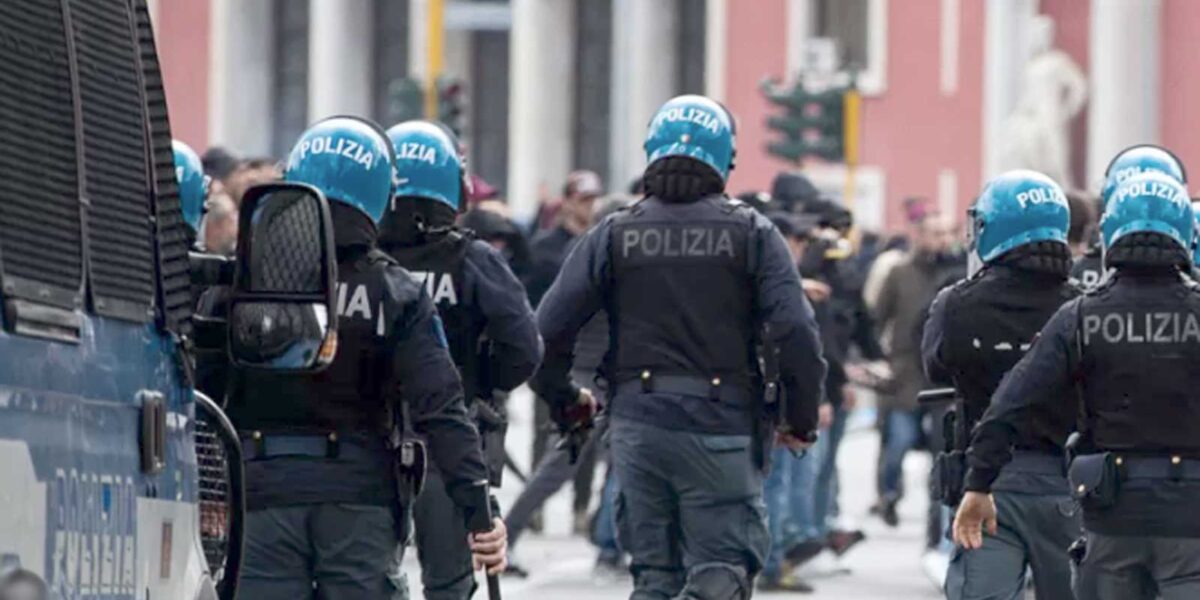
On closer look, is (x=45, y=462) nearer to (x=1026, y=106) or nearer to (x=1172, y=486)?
(x=1172, y=486)

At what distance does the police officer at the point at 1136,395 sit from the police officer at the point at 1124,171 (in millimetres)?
1999

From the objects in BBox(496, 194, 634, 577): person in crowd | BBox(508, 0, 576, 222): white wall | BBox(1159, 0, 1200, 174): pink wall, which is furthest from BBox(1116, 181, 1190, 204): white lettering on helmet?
BBox(508, 0, 576, 222): white wall

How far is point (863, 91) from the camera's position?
6925 cm

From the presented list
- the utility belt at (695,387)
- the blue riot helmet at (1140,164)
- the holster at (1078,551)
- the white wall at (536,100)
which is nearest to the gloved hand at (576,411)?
the utility belt at (695,387)

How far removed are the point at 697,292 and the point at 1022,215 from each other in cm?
111

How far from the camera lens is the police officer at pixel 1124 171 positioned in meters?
12.1

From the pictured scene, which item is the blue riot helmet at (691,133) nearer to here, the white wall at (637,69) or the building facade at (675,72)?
the building facade at (675,72)

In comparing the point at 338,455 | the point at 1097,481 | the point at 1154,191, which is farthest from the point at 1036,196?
→ the point at 338,455

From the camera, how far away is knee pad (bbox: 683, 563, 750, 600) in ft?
37.3

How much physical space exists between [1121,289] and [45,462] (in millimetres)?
4402

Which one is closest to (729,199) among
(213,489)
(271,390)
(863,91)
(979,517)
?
(979,517)

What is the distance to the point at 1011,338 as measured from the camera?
11.0 meters

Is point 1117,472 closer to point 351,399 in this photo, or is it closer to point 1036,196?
point 1036,196

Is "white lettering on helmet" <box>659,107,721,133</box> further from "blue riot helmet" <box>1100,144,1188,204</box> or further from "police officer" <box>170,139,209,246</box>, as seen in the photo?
"police officer" <box>170,139,209,246</box>
